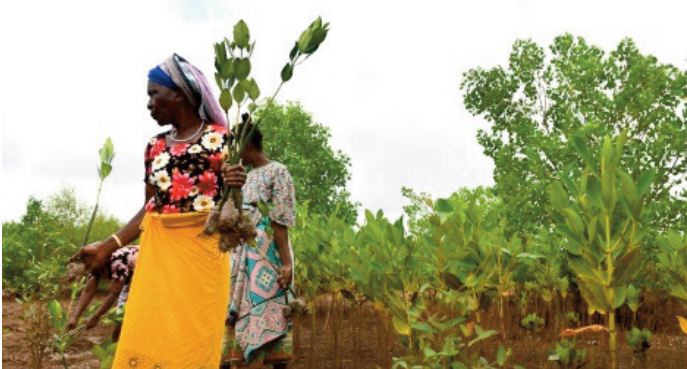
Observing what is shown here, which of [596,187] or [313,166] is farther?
[313,166]

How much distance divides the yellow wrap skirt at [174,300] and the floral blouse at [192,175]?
5 cm

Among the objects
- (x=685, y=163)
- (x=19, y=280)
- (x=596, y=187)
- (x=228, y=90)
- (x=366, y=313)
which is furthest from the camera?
(x=19, y=280)

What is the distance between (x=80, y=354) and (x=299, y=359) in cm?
217

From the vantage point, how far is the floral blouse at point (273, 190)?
5.07m

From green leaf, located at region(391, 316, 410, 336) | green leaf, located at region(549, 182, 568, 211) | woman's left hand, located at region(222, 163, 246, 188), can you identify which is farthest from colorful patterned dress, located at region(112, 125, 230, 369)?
green leaf, located at region(549, 182, 568, 211)

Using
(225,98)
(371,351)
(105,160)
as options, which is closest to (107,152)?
(105,160)

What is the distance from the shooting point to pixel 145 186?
343 cm

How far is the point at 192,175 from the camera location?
3.24 metres

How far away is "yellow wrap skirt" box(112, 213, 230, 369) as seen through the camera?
324 cm

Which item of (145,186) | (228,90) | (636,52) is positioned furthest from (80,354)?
(636,52)

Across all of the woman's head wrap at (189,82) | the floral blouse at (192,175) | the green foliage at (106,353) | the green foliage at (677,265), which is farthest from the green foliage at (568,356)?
the green foliage at (106,353)

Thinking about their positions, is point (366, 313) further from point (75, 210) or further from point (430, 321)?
point (75, 210)

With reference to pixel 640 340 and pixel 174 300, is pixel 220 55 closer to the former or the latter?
pixel 174 300

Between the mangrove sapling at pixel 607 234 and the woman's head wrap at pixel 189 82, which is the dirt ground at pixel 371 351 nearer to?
the woman's head wrap at pixel 189 82
